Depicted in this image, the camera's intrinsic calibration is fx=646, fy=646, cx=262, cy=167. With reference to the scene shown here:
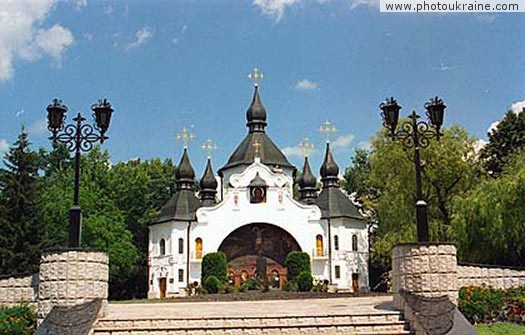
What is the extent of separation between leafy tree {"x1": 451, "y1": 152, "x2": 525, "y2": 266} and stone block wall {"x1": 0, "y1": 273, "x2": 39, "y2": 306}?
1480 cm

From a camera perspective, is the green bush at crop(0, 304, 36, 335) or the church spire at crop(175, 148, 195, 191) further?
the church spire at crop(175, 148, 195, 191)

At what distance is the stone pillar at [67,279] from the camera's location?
1240cm

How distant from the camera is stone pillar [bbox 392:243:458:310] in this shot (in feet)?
41.5

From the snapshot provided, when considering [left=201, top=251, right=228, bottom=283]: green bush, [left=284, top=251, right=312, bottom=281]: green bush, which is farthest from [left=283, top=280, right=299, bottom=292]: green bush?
[left=201, top=251, right=228, bottom=283]: green bush

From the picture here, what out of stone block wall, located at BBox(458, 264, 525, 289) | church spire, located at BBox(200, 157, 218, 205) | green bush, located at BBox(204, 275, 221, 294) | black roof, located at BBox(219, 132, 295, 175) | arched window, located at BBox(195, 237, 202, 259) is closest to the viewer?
stone block wall, located at BBox(458, 264, 525, 289)

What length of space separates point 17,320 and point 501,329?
30.6 feet

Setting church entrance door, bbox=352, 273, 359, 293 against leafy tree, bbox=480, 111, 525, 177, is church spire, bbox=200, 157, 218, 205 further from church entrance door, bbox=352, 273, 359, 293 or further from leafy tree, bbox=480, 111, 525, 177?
leafy tree, bbox=480, 111, 525, 177

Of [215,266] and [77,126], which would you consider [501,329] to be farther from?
[215,266]

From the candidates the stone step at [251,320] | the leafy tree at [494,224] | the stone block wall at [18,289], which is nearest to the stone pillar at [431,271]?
the stone step at [251,320]

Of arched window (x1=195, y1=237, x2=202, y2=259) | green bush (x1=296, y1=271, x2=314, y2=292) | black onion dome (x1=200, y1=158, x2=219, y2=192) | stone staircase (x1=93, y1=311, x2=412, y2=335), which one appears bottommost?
stone staircase (x1=93, y1=311, x2=412, y2=335)

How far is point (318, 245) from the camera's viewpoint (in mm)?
44062

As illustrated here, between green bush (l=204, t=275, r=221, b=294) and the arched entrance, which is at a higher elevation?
the arched entrance

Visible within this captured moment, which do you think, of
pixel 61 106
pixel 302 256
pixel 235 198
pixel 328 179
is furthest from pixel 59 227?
pixel 61 106

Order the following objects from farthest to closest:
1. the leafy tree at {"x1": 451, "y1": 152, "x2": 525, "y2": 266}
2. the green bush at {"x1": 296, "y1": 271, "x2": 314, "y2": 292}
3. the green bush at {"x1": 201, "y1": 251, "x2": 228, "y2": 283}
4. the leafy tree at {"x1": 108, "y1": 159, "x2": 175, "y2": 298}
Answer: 1. the leafy tree at {"x1": 108, "y1": 159, "x2": 175, "y2": 298}
2. the green bush at {"x1": 201, "y1": 251, "x2": 228, "y2": 283}
3. the green bush at {"x1": 296, "y1": 271, "x2": 314, "y2": 292}
4. the leafy tree at {"x1": 451, "y1": 152, "x2": 525, "y2": 266}
